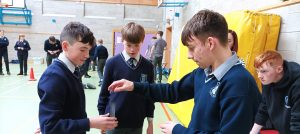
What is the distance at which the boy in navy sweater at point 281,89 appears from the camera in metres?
1.87

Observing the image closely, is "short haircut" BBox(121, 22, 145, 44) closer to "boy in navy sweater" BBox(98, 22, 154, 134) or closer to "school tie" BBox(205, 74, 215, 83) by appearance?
"boy in navy sweater" BBox(98, 22, 154, 134)

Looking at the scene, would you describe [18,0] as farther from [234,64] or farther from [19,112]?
[234,64]

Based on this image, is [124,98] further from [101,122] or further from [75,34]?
[75,34]

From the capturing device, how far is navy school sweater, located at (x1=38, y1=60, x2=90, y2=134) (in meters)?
1.34

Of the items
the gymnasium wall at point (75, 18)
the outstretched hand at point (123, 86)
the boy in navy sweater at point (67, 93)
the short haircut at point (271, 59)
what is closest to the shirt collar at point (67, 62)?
the boy in navy sweater at point (67, 93)

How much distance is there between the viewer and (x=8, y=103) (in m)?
5.51

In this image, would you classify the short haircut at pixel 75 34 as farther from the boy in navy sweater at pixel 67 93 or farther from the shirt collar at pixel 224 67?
the shirt collar at pixel 224 67

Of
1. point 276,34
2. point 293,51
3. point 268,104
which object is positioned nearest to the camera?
point 268,104

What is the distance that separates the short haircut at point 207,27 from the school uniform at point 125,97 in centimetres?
96

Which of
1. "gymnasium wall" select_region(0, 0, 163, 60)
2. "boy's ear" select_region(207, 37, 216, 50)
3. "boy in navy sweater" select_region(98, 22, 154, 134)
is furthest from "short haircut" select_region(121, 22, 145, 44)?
"gymnasium wall" select_region(0, 0, 163, 60)

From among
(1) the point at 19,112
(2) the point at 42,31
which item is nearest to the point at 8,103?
(1) the point at 19,112

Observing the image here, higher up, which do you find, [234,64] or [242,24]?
[242,24]

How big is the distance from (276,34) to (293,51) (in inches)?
12.6

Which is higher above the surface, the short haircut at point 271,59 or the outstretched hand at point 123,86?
the short haircut at point 271,59
